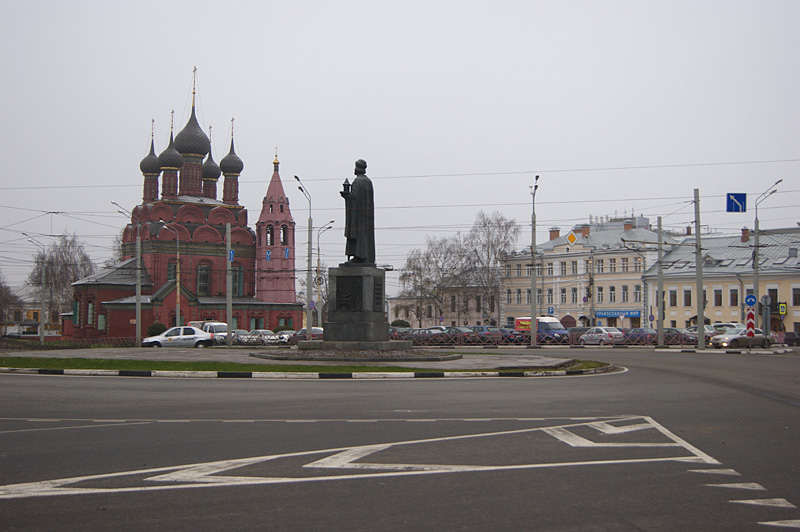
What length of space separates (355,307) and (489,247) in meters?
53.3

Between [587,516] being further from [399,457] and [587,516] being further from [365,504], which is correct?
[399,457]

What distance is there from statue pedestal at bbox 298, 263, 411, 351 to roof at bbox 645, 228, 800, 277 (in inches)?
1694

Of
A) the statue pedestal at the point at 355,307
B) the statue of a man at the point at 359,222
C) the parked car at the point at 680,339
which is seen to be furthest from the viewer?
the parked car at the point at 680,339

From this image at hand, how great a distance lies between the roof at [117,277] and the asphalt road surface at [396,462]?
5719 centimetres

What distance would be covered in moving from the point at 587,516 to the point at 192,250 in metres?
72.4

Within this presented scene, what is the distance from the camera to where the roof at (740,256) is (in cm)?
6412

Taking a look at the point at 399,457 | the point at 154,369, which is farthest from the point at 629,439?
the point at 154,369

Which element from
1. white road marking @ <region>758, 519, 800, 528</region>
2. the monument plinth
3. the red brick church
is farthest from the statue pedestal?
the red brick church

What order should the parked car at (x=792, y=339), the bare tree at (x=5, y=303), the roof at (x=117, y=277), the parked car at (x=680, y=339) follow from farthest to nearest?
1. the bare tree at (x=5, y=303)
2. the roof at (x=117, y=277)
3. the parked car at (x=792, y=339)
4. the parked car at (x=680, y=339)

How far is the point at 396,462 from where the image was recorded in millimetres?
7770

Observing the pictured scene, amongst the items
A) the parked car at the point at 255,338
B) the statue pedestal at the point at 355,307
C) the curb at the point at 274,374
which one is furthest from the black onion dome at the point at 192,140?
the curb at the point at 274,374

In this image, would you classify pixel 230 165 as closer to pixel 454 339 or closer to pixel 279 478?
pixel 454 339

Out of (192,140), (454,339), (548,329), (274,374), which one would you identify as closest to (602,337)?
(548,329)

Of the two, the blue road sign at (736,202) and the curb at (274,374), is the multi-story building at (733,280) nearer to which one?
the blue road sign at (736,202)
